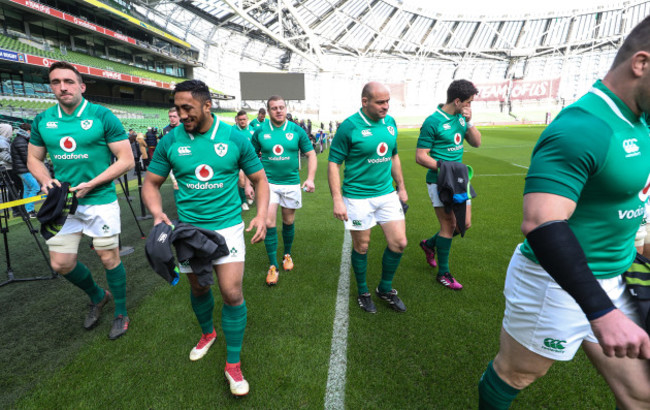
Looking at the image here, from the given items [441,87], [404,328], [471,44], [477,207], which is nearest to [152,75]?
[477,207]

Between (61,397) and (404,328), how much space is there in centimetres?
267

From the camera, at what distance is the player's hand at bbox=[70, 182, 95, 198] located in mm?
2671

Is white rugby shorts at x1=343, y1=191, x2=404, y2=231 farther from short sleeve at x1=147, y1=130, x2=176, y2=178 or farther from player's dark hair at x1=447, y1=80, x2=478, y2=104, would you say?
short sleeve at x1=147, y1=130, x2=176, y2=178

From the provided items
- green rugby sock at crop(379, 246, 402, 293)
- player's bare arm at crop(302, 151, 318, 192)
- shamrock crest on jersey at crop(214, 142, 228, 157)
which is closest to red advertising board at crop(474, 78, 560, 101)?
player's bare arm at crop(302, 151, 318, 192)

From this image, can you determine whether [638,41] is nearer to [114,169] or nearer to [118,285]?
[114,169]

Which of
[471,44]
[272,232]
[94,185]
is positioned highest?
[471,44]

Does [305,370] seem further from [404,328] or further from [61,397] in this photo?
[61,397]

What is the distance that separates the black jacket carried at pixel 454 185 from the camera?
136 inches

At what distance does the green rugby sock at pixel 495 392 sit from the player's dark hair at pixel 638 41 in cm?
141

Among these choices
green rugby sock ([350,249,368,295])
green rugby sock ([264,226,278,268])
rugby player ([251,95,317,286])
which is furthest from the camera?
rugby player ([251,95,317,286])

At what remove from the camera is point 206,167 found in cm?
225

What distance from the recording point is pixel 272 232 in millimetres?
4188

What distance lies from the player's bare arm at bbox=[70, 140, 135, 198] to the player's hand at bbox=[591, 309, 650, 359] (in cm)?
329

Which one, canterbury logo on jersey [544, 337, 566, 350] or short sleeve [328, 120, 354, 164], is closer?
canterbury logo on jersey [544, 337, 566, 350]
